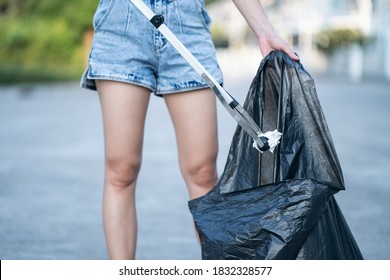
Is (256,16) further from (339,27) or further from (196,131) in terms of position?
(339,27)

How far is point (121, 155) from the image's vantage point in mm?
3102

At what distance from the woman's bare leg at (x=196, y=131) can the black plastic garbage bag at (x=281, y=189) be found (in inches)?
11.4

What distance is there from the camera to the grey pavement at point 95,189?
459 cm

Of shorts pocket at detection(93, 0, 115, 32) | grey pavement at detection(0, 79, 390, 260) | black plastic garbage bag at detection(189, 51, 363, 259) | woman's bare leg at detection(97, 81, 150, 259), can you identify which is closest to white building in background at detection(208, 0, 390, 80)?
grey pavement at detection(0, 79, 390, 260)

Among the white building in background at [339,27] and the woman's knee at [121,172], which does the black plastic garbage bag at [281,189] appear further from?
the white building in background at [339,27]

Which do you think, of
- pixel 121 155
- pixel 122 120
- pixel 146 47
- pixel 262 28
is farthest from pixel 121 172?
pixel 262 28

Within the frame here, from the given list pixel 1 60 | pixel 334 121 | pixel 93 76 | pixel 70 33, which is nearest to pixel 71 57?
pixel 70 33

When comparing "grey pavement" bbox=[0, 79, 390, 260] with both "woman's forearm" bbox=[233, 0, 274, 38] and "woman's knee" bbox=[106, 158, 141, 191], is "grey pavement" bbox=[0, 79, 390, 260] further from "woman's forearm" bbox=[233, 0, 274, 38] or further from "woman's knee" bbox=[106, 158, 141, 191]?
"woman's forearm" bbox=[233, 0, 274, 38]

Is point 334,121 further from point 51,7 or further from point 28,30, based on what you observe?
point 51,7

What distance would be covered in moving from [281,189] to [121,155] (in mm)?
811

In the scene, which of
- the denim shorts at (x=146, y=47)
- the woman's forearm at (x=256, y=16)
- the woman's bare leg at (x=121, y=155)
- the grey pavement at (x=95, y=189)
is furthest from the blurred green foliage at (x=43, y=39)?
the woman's forearm at (x=256, y=16)

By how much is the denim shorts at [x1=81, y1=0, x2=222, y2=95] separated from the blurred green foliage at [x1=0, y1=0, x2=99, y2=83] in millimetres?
25564

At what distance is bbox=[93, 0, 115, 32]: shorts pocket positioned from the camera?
9.89 feet

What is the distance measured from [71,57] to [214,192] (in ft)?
111
